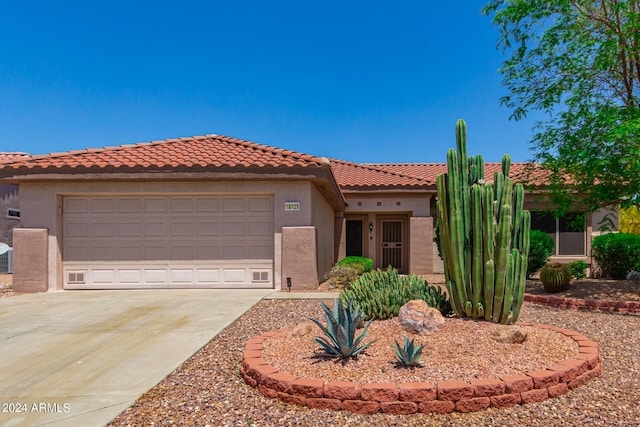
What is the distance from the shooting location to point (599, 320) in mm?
7301

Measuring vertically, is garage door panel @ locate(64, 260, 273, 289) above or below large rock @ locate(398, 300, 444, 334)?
below

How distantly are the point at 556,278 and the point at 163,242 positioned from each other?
30.4 ft

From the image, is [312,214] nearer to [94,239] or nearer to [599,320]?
[94,239]

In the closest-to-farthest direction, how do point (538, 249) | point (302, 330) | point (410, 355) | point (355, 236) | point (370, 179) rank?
point (410, 355)
point (302, 330)
point (538, 249)
point (370, 179)
point (355, 236)

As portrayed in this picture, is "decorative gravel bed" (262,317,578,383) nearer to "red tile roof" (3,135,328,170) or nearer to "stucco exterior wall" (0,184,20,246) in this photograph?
"red tile roof" (3,135,328,170)

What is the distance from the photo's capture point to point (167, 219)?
1079 cm

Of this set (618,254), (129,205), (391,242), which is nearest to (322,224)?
(391,242)

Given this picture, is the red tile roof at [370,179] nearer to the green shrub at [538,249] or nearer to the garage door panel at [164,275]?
the green shrub at [538,249]

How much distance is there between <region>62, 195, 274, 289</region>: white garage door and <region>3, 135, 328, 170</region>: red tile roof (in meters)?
0.94

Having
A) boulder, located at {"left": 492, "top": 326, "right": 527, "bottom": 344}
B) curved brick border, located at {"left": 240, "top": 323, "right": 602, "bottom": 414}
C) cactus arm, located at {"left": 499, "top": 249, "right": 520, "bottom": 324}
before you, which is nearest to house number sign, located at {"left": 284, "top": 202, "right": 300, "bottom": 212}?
cactus arm, located at {"left": 499, "top": 249, "right": 520, "bottom": 324}

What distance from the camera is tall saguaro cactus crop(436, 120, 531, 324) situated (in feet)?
17.7

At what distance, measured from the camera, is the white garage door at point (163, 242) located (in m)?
10.8

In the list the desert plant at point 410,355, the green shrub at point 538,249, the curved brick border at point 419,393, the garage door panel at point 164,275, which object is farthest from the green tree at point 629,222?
the desert plant at point 410,355

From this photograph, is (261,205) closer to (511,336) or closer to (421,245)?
(421,245)
